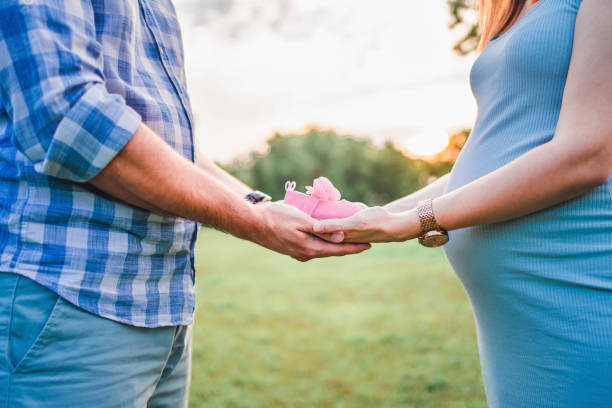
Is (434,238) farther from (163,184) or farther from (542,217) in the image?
(163,184)

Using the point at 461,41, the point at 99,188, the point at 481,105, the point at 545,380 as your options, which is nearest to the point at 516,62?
the point at 481,105

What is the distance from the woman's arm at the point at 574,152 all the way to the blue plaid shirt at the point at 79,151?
111 centimetres

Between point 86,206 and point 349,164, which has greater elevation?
point 349,164

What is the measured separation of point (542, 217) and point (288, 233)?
891 millimetres

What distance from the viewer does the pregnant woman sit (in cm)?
144

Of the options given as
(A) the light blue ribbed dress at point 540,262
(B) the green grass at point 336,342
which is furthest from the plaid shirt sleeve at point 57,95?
(B) the green grass at point 336,342

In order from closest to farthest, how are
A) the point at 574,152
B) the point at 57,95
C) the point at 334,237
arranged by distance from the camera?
the point at 57,95, the point at 574,152, the point at 334,237

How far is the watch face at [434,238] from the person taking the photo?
5.76 feet

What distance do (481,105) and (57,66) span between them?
1543mm

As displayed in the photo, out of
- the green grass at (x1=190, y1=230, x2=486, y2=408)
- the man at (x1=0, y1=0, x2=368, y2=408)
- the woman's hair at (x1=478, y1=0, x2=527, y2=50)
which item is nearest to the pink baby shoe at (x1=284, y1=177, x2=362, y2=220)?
the man at (x1=0, y1=0, x2=368, y2=408)

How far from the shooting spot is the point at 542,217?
1.58 metres

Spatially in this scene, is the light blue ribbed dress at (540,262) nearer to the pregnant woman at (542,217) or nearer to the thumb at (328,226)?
the pregnant woman at (542,217)

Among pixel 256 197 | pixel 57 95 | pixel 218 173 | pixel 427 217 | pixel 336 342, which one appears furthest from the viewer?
pixel 336 342

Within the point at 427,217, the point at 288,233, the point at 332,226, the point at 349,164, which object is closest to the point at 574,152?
the point at 427,217
